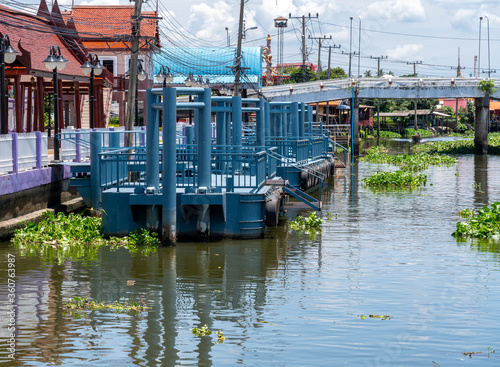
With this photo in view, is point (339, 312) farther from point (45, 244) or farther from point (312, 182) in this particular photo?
point (312, 182)

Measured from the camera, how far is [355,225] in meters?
23.0

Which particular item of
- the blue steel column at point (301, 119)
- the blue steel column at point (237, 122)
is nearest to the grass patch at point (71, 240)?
the blue steel column at point (237, 122)

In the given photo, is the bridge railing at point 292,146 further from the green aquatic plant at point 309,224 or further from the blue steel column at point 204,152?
the blue steel column at point 204,152

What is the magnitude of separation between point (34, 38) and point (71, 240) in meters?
17.9

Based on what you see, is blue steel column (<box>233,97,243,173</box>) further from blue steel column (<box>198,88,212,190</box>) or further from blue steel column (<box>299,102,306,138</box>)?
blue steel column (<box>299,102,306,138</box>)

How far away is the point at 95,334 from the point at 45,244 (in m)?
7.84

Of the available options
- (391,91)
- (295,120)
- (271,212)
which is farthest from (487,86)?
(271,212)

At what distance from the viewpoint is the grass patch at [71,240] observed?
17953 millimetres

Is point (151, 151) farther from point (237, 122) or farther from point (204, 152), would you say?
point (237, 122)

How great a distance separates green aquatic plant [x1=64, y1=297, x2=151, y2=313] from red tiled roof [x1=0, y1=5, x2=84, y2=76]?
18.2 meters

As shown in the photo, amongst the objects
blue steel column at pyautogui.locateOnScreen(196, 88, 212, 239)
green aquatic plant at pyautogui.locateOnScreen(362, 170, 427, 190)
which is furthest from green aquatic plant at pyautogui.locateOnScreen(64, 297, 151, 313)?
green aquatic plant at pyautogui.locateOnScreen(362, 170, 427, 190)

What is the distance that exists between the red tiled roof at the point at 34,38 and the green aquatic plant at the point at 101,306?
18238 mm

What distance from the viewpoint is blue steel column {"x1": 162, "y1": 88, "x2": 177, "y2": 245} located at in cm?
1780

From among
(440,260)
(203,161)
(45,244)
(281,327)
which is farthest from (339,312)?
(45,244)
